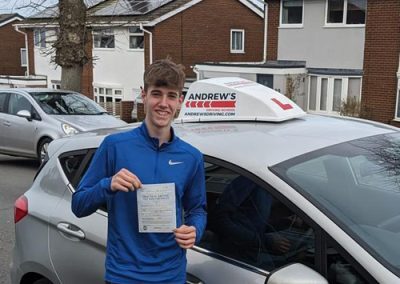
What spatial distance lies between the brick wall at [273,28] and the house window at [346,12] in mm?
2199

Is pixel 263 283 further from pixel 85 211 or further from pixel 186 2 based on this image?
pixel 186 2

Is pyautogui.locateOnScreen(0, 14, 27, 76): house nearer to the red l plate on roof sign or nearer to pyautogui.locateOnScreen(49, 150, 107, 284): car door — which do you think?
pyautogui.locateOnScreen(49, 150, 107, 284): car door

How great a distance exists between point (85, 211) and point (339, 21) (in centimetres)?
1886

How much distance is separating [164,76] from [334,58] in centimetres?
1857

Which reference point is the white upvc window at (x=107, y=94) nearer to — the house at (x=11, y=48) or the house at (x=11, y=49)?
the house at (x=11, y=49)

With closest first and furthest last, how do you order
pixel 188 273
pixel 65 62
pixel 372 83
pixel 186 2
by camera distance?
pixel 188 273, pixel 65 62, pixel 372 83, pixel 186 2

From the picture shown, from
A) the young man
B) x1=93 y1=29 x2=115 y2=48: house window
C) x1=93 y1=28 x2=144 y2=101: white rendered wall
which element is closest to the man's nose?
the young man

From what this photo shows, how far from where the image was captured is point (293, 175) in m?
2.28

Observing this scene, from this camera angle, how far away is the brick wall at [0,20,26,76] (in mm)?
41062

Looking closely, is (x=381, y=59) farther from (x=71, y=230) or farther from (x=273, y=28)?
(x=71, y=230)

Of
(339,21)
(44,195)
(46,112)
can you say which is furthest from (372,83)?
(44,195)

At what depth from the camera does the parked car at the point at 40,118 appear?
10219mm

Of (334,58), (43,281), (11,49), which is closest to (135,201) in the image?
(43,281)

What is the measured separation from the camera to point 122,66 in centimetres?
2727
